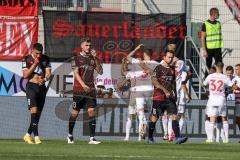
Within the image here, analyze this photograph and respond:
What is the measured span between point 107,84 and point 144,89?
5.99 feet

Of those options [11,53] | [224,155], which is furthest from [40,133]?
[224,155]

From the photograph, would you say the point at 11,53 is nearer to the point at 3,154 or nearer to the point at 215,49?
the point at 215,49

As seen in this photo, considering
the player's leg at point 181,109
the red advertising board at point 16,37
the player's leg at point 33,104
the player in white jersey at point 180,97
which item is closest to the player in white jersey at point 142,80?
the player in white jersey at point 180,97

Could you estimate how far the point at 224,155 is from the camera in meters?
16.0

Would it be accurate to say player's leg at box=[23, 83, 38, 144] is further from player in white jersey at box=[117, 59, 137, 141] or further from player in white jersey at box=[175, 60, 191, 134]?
player in white jersey at box=[175, 60, 191, 134]

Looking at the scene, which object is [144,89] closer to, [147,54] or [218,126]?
[147,54]

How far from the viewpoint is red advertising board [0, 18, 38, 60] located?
25.0 m

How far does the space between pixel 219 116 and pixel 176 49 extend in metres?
2.29

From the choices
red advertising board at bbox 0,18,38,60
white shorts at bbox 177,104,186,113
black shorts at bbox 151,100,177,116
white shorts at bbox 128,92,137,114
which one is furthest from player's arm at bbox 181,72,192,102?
red advertising board at bbox 0,18,38,60

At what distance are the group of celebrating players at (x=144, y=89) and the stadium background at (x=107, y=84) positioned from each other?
813mm

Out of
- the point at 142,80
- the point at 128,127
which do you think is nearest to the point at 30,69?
the point at 142,80

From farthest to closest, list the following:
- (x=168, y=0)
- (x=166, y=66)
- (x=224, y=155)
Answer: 1. (x=168, y=0)
2. (x=166, y=66)
3. (x=224, y=155)

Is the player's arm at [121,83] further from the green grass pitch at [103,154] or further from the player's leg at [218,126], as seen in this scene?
the green grass pitch at [103,154]

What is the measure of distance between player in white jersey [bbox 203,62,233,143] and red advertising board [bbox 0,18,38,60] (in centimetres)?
479
